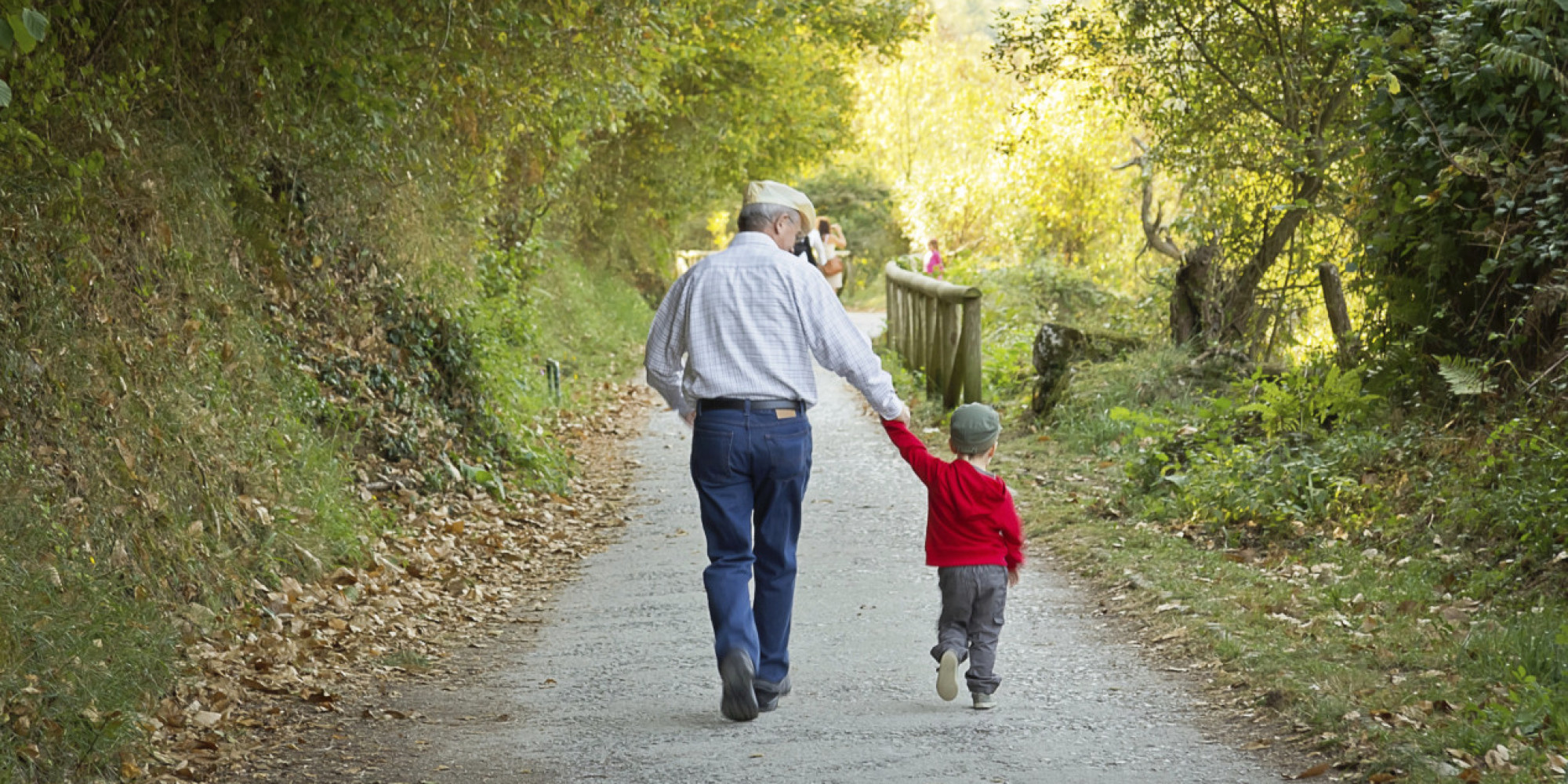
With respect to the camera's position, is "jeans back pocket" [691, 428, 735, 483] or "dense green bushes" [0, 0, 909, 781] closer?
"jeans back pocket" [691, 428, 735, 483]

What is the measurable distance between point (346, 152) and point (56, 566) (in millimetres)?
5205

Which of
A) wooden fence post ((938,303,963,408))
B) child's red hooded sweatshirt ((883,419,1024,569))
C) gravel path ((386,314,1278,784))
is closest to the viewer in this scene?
gravel path ((386,314,1278,784))

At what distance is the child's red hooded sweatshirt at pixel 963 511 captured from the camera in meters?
5.30

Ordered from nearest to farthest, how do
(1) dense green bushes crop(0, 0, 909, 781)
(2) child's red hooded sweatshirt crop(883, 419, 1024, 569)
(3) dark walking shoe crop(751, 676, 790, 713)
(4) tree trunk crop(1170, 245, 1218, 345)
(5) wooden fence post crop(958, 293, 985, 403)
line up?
(2) child's red hooded sweatshirt crop(883, 419, 1024, 569)
(3) dark walking shoe crop(751, 676, 790, 713)
(1) dense green bushes crop(0, 0, 909, 781)
(4) tree trunk crop(1170, 245, 1218, 345)
(5) wooden fence post crop(958, 293, 985, 403)

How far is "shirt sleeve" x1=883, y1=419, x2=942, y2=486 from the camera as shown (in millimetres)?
5262

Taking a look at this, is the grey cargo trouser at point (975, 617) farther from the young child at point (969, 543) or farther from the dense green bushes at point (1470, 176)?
the dense green bushes at point (1470, 176)

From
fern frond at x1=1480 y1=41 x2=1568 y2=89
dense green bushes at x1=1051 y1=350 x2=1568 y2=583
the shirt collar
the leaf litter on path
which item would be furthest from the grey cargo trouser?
fern frond at x1=1480 y1=41 x2=1568 y2=89

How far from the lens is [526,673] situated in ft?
Result: 20.8

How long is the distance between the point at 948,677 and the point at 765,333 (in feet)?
4.60

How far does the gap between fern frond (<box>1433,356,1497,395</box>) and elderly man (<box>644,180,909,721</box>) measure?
367 cm

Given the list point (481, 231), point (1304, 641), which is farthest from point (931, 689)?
point (481, 231)

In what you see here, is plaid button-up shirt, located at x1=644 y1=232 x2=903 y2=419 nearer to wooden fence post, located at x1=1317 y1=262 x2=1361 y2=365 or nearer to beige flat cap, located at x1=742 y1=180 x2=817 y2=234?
beige flat cap, located at x1=742 y1=180 x2=817 y2=234

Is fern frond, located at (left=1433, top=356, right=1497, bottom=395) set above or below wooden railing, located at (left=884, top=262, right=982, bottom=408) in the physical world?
above

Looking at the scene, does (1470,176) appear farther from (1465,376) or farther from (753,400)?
(753,400)
